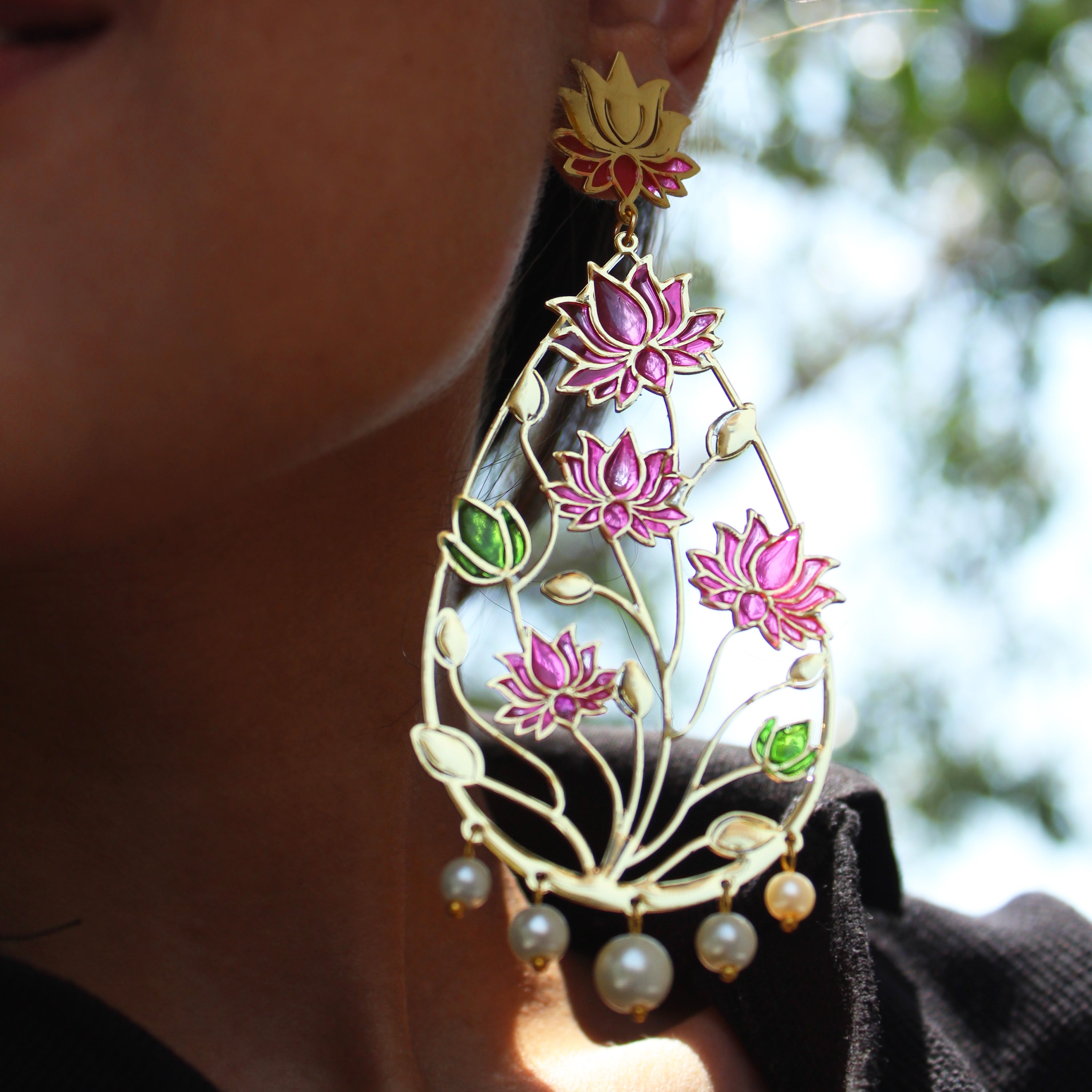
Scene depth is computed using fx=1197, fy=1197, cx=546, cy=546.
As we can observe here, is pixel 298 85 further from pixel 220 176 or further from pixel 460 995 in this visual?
pixel 460 995

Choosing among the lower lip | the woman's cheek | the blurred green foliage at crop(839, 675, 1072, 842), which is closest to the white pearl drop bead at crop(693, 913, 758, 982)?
the woman's cheek

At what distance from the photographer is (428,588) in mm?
1649

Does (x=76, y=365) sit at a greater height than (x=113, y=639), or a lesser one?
greater

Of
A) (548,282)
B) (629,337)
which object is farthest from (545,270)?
(629,337)

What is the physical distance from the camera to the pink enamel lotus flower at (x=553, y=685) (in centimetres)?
128

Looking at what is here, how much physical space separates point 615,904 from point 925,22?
5588 mm

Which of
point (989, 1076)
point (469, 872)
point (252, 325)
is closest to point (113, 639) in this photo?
point (252, 325)

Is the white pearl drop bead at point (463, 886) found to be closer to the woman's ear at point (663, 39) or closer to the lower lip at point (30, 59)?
the lower lip at point (30, 59)

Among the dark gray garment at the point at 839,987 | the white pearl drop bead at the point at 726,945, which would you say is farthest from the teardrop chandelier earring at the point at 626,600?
the dark gray garment at the point at 839,987

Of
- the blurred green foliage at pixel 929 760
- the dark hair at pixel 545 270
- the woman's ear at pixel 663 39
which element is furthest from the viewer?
the blurred green foliage at pixel 929 760

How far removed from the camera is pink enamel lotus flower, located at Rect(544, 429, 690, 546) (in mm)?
1382

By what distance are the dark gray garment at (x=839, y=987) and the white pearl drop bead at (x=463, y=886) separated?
14.0 inches

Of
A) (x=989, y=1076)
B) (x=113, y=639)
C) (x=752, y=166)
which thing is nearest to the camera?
(x=113, y=639)

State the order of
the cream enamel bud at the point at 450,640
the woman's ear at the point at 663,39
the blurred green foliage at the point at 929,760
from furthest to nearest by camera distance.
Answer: the blurred green foliage at the point at 929,760 < the woman's ear at the point at 663,39 < the cream enamel bud at the point at 450,640
